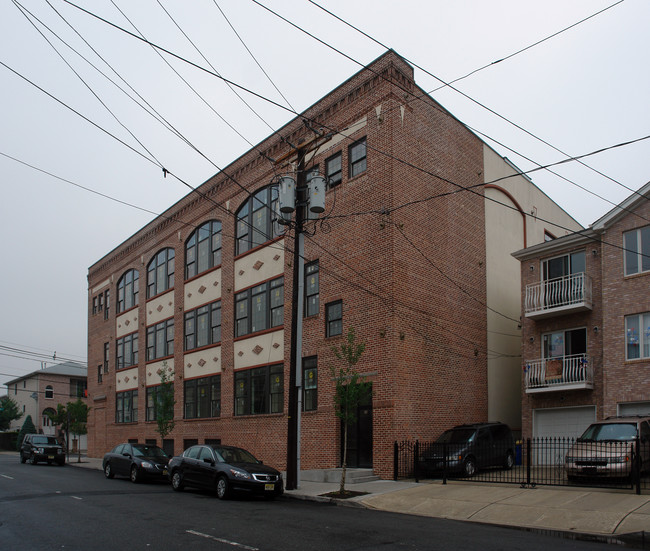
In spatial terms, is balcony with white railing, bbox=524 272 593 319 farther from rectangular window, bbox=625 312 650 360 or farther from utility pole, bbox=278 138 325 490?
utility pole, bbox=278 138 325 490

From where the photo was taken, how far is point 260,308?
86.6ft

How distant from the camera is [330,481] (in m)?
19.3

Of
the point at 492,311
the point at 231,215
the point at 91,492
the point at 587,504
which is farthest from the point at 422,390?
the point at 231,215

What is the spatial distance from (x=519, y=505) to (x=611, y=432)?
5215 mm

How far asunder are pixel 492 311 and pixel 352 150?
8.29m

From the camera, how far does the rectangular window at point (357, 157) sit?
2225cm

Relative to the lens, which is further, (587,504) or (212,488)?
(212,488)

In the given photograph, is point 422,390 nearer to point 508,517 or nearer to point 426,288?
point 426,288

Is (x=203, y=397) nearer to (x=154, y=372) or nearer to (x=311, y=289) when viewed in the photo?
(x=154, y=372)

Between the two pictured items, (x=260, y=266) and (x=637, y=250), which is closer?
(x=637, y=250)

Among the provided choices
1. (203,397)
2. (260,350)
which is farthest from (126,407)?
(260,350)

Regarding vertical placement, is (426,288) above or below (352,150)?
below

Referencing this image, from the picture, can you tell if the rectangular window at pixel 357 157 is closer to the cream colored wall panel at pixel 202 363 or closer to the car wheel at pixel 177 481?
the cream colored wall panel at pixel 202 363

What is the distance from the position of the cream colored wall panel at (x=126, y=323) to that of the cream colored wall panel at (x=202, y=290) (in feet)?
23.8
